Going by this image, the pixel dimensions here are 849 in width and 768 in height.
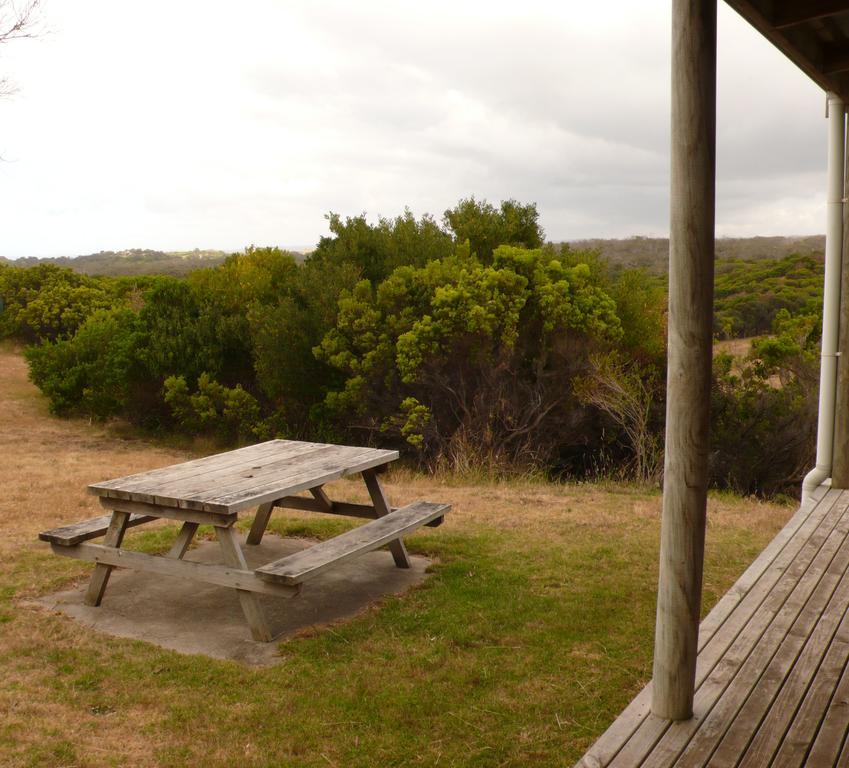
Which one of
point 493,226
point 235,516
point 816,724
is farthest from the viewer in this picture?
point 493,226

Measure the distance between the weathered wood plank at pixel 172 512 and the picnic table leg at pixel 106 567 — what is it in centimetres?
8

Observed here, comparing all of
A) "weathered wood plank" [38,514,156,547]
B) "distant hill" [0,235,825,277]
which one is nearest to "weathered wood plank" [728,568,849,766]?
"weathered wood plank" [38,514,156,547]

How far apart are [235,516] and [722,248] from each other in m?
45.4

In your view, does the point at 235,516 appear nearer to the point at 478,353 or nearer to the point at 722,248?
the point at 478,353

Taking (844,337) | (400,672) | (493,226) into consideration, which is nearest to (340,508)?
(400,672)

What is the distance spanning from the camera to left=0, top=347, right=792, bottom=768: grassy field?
3533 millimetres

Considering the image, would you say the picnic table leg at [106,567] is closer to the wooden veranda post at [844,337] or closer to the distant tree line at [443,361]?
the wooden veranda post at [844,337]

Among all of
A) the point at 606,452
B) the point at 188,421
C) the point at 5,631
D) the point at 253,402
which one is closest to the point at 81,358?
the point at 188,421

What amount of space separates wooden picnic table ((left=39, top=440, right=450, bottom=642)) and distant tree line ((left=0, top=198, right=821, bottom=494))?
4762mm

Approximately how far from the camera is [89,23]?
1297cm

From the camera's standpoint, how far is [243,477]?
5.34 meters

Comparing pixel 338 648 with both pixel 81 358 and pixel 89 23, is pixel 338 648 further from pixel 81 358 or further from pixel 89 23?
pixel 81 358

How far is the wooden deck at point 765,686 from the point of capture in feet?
8.94

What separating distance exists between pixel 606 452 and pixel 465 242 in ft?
13.6
